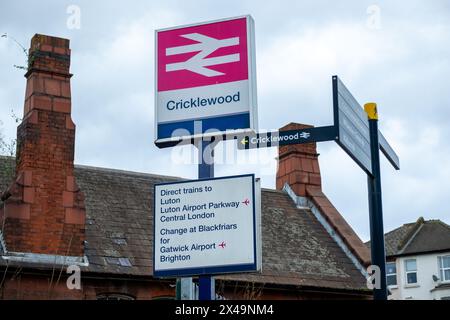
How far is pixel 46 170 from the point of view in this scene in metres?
19.3

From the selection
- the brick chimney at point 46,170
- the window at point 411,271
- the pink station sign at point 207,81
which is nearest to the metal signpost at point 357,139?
the pink station sign at point 207,81

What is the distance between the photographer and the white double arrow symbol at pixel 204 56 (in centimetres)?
849

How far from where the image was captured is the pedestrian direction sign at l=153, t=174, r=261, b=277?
309 inches

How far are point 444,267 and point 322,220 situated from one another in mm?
24128

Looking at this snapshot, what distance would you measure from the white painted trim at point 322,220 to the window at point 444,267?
23.2 metres

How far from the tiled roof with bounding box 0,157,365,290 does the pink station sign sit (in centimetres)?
1115

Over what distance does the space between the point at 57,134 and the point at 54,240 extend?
98.5 inches

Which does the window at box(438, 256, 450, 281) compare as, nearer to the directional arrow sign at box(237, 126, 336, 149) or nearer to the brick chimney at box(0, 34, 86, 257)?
the brick chimney at box(0, 34, 86, 257)

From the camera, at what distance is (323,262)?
23984 mm

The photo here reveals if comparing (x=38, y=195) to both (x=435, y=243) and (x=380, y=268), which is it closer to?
(x=380, y=268)

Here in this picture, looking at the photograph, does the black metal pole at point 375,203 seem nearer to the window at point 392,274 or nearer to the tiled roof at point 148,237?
the tiled roof at point 148,237

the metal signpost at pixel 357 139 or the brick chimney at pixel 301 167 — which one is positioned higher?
the brick chimney at pixel 301 167

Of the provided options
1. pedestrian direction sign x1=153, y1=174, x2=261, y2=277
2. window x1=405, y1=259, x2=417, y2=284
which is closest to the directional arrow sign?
pedestrian direction sign x1=153, y1=174, x2=261, y2=277

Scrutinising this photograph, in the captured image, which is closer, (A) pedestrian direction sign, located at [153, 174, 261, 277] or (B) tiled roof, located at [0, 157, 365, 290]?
(A) pedestrian direction sign, located at [153, 174, 261, 277]
